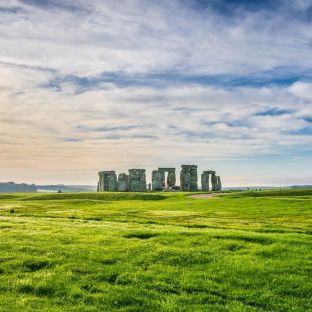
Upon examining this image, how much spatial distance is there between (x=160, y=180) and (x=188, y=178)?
29.5 feet

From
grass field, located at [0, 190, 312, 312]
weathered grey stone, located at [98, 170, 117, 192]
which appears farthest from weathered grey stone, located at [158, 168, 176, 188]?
grass field, located at [0, 190, 312, 312]

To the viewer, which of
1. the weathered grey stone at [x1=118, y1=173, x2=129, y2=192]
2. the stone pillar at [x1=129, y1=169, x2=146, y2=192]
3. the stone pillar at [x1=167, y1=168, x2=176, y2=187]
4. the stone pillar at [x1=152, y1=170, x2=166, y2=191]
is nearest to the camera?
the stone pillar at [x1=129, y1=169, x2=146, y2=192]

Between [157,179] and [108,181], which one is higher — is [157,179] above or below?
above

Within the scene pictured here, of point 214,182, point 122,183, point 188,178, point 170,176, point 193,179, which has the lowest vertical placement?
point 122,183

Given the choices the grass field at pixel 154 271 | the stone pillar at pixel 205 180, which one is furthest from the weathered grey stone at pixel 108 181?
the grass field at pixel 154 271

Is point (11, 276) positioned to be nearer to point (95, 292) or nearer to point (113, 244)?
point (95, 292)

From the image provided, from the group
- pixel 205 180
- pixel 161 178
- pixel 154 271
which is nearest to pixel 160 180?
pixel 161 178

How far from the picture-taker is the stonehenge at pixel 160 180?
117 metres

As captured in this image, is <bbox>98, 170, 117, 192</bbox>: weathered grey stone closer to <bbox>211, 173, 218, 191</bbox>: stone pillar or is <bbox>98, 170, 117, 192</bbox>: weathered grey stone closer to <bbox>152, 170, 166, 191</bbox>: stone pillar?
<bbox>152, 170, 166, 191</bbox>: stone pillar

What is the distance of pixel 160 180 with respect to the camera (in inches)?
4766

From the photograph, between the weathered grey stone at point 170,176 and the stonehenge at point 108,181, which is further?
the stonehenge at point 108,181

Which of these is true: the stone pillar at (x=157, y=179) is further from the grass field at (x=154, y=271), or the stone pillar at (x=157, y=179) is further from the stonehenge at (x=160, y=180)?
the grass field at (x=154, y=271)

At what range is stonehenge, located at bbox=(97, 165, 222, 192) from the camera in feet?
385

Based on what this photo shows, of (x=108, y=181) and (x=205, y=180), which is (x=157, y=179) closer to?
(x=205, y=180)
